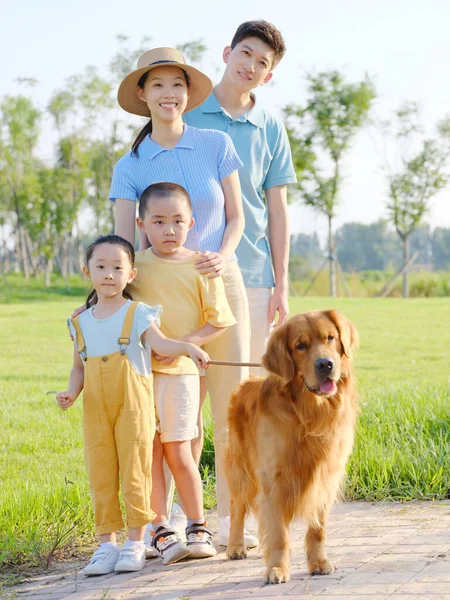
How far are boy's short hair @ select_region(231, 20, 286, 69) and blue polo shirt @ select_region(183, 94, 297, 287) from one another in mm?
316

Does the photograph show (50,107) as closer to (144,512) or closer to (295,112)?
(295,112)

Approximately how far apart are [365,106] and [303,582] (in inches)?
1217

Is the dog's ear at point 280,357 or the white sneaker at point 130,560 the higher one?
the dog's ear at point 280,357

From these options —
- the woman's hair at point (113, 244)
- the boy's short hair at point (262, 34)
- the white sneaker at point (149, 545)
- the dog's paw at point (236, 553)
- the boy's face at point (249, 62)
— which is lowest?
the dog's paw at point (236, 553)

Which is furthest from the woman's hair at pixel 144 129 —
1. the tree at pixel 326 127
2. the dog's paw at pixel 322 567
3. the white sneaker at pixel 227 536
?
the tree at pixel 326 127

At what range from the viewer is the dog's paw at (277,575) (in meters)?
3.37

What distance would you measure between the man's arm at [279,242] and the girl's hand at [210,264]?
680 millimetres

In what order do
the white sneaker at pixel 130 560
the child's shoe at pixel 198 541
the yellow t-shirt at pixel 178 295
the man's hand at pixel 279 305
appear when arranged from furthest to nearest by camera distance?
1. the man's hand at pixel 279 305
2. the child's shoe at pixel 198 541
3. the yellow t-shirt at pixel 178 295
4. the white sneaker at pixel 130 560

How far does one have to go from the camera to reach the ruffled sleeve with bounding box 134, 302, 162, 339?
352 cm

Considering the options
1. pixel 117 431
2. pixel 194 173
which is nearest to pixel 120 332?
Answer: pixel 117 431

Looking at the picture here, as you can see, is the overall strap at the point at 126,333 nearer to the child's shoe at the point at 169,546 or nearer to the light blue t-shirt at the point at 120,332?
the light blue t-shirt at the point at 120,332

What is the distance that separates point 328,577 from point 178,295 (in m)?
1.39

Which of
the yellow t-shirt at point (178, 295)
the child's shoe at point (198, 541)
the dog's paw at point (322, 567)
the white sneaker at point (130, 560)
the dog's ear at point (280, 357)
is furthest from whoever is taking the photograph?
the child's shoe at point (198, 541)

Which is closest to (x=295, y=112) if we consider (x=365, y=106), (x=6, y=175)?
(x=365, y=106)
